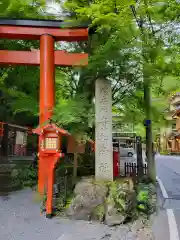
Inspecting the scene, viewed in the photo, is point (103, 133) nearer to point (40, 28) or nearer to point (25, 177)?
point (40, 28)

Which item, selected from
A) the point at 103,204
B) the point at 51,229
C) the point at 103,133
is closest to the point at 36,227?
the point at 51,229

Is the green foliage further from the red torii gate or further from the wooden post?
the red torii gate

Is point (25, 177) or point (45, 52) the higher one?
point (45, 52)

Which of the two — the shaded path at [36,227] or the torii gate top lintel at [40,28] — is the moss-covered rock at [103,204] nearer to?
the shaded path at [36,227]

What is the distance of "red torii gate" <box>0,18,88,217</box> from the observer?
30.6 feet

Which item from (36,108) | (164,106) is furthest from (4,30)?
(164,106)

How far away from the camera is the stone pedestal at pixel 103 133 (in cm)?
859

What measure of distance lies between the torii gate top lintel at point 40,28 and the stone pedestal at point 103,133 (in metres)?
2.13

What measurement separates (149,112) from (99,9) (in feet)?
15.7

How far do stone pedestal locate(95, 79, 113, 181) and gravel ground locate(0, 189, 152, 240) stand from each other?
1964mm

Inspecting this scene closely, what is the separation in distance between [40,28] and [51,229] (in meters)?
6.76

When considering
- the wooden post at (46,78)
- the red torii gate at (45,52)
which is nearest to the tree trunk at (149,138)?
the red torii gate at (45,52)

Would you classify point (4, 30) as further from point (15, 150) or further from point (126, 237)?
point (15, 150)

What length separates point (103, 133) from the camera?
8.75 meters
